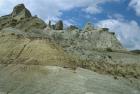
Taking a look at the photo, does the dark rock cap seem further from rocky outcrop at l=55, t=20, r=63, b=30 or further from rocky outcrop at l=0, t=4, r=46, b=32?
rocky outcrop at l=55, t=20, r=63, b=30

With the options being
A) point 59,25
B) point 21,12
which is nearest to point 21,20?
point 21,12

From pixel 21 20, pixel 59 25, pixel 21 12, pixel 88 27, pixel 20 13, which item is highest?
pixel 21 12

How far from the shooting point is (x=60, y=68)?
24047 millimetres

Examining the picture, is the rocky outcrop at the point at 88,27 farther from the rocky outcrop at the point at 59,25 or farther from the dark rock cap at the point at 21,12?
the dark rock cap at the point at 21,12

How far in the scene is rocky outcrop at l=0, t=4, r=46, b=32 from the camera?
41.9 meters

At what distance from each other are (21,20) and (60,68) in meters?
23.3

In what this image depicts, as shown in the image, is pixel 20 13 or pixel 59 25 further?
pixel 20 13

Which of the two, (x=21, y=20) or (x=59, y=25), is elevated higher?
(x=21, y=20)

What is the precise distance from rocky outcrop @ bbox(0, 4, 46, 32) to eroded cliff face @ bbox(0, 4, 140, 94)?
11.6m

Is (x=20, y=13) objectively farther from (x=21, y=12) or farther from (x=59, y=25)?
(x=59, y=25)

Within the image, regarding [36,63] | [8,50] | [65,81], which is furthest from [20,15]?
[65,81]

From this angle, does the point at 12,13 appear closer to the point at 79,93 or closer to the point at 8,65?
the point at 8,65

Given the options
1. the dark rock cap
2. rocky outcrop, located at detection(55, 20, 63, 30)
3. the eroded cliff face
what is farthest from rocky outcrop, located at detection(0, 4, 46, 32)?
the eroded cliff face

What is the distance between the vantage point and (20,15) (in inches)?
1896
